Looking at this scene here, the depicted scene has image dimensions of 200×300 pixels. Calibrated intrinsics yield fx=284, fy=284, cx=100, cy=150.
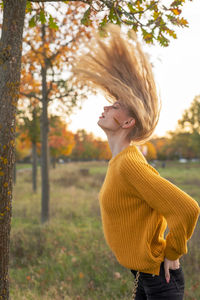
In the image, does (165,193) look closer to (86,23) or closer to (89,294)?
(86,23)

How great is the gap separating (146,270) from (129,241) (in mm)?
189

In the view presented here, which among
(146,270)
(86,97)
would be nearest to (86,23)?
(146,270)

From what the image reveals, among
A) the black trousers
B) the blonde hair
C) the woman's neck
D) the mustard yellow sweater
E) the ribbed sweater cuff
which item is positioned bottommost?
the black trousers

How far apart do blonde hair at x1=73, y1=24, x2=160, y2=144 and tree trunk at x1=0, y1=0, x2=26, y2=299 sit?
0.77 meters

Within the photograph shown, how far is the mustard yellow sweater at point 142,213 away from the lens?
155 cm

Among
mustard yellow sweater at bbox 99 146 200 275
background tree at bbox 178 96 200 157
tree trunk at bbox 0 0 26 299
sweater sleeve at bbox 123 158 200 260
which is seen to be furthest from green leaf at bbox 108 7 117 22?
background tree at bbox 178 96 200 157

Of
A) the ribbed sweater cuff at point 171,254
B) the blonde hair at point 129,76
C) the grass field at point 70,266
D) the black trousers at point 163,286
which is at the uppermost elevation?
the blonde hair at point 129,76

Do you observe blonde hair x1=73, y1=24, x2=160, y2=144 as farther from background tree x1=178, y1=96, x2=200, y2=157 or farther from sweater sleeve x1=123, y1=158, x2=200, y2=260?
background tree x1=178, y1=96, x2=200, y2=157

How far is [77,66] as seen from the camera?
6.62 feet

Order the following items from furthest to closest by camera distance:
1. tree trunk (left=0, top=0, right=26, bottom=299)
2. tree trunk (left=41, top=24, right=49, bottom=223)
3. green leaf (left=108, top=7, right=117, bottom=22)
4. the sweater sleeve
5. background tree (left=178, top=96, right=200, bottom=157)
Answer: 1. background tree (left=178, top=96, right=200, bottom=157)
2. tree trunk (left=41, top=24, right=49, bottom=223)
3. green leaf (left=108, top=7, right=117, bottom=22)
4. tree trunk (left=0, top=0, right=26, bottom=299)
5. the sweater sleeve

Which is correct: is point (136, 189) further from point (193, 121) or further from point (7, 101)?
point (193, 121)

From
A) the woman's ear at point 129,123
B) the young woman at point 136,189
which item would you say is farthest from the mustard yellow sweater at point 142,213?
the woman's ear at point 129,123

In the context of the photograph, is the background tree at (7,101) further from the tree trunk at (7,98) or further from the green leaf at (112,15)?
the green leaf at (112,15)

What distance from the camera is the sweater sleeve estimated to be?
1544 millimetres
